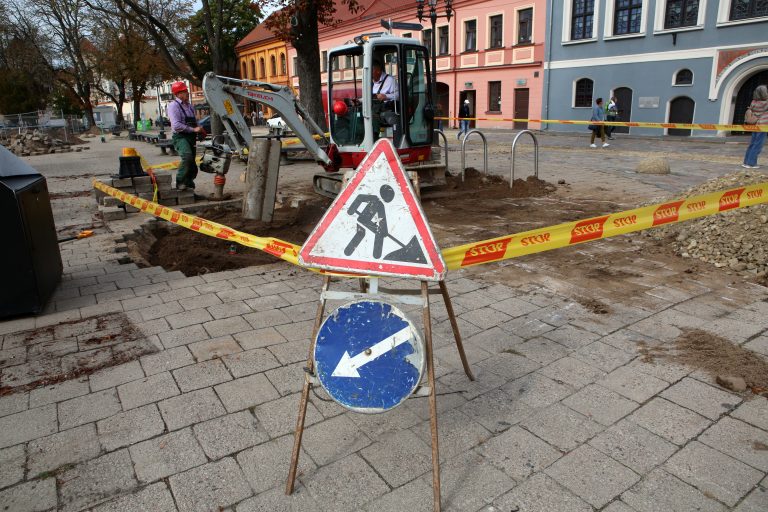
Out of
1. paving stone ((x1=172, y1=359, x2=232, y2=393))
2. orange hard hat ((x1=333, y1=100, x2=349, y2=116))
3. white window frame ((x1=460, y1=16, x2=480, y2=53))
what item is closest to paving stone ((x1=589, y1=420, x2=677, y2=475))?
paving stone ((x1=172, y1=359, x2=232, y2=393))

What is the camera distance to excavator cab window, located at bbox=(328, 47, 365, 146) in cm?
998

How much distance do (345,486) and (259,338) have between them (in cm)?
186

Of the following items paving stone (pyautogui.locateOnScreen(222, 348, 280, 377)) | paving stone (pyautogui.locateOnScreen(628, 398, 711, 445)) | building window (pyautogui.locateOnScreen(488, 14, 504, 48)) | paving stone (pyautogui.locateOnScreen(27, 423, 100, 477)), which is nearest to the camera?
paving stone (pyautogui.locateOnScreen(27, 423, 100, 477))

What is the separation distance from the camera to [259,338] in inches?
168

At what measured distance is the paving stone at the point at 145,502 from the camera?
2.54 m

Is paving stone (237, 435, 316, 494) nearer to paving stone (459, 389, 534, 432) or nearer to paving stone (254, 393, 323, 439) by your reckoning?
paving stone (254, 393, 323, 439)

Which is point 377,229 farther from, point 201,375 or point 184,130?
point 184,130

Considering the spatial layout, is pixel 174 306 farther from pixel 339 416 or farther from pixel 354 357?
pixel 354 357

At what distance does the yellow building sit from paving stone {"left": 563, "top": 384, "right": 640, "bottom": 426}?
52.3 metres

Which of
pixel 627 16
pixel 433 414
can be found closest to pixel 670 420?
pixel 433 414

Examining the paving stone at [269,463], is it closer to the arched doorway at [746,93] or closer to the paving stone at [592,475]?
the paving stone at [592,475]

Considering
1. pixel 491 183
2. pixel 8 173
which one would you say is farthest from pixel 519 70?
pixel 8 173

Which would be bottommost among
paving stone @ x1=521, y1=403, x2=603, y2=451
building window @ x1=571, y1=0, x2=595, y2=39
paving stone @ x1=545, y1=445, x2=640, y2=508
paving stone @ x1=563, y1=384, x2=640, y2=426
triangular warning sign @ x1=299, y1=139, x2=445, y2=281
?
paving stone @ x1=545, y1=445, x2=640, y2=508

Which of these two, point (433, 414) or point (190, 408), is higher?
point (433, 414)
